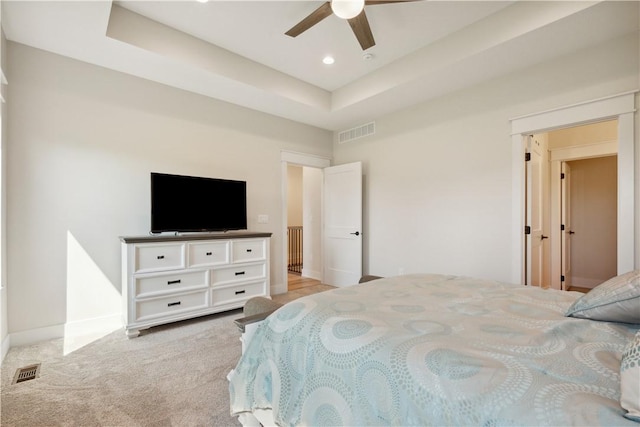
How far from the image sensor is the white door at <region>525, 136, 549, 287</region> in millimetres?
3160

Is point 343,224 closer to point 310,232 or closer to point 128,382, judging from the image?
point 310,232

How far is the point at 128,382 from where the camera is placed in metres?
2.03

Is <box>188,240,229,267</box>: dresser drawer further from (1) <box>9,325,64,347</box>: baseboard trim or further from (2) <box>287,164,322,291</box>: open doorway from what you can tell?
(2) <box>287,164,322,291</box>: open doorway

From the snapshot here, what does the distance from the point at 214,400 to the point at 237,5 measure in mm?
3133

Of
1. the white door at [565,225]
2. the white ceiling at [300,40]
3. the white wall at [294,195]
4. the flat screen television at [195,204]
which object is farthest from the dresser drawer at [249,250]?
the white door at [565,225]

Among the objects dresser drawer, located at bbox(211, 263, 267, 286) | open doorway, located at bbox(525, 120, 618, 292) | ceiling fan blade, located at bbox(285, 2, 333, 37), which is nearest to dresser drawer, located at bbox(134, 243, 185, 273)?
dresser drawer, located at bbox(211, 263, 267, 286)

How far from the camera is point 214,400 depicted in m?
1.83

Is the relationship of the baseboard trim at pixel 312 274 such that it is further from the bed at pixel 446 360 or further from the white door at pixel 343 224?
the bed at pixel 446 360

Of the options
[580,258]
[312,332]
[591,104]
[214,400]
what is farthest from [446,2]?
[580,258]

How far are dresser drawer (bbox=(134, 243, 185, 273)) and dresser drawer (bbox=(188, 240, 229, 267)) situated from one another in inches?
4.2

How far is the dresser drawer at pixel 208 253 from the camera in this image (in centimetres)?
316

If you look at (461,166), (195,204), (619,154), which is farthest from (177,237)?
(619,154)

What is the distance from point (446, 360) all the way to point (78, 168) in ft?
11.9

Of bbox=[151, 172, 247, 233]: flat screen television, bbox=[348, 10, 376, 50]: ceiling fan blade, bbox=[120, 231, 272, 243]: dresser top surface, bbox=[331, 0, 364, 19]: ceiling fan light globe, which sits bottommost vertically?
bbox=[120, 231, 272, 243]: dresser top surface
